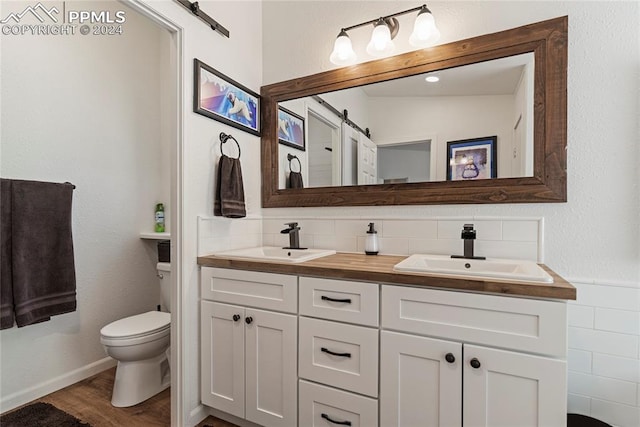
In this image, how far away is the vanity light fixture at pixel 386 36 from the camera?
1584mm

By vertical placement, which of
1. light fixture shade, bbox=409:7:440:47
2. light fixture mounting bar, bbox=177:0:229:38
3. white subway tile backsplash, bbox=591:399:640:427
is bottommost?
white subway tile backsplash, bbox=591:399:640:427

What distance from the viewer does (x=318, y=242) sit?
200 cm

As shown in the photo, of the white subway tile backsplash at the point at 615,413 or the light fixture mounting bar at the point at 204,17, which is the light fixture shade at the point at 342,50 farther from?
the white subway tile backsplash at the point at 615,413

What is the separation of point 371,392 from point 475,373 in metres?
0.41

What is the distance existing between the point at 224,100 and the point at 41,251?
1.38 m

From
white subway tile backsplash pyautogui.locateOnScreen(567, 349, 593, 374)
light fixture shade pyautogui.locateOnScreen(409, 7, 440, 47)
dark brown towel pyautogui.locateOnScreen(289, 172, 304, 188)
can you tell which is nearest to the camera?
white subway tile backsplash pyautogui.locateOnScreen(567, 349, 593, 374)

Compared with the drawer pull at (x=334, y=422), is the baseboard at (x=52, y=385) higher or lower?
lower

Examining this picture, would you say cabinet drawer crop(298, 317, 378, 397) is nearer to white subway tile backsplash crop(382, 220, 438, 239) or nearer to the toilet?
white subway tile backsplash crop(382, 220, 438, 239)

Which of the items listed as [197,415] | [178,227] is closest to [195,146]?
[178,227]

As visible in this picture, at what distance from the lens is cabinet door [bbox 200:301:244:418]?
1.55 metres

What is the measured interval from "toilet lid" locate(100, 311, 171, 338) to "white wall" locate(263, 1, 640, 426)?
208cm

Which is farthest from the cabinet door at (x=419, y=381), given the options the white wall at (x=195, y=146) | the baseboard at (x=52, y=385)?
the baseboard at (x=52, y=385)

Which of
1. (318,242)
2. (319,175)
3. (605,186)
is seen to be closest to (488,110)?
(605,186)

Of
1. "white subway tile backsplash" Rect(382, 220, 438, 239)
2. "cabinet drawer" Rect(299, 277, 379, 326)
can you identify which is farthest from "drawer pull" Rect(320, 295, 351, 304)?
"white subway tile backsplash" Rect(382, 220, 438, 239)
